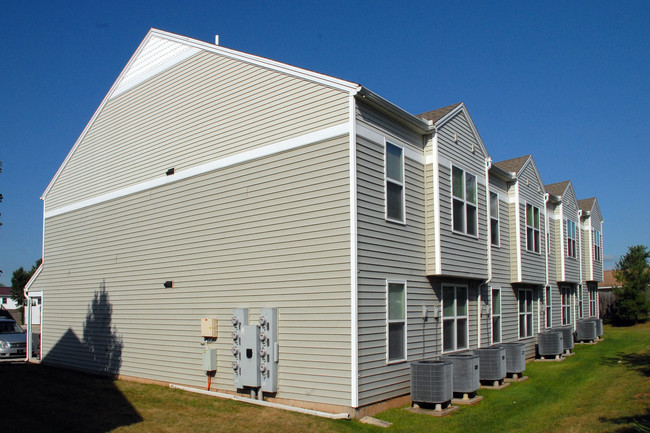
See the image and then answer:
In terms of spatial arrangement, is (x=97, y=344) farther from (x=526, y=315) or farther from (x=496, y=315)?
(x=526, y=315)

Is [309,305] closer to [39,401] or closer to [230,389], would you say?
[230,389]

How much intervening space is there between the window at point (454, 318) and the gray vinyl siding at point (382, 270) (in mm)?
854

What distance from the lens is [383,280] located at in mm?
11055

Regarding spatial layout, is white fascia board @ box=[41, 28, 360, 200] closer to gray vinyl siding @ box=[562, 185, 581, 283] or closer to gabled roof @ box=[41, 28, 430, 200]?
gabled roof @ box=[41, 28, 430, 200]

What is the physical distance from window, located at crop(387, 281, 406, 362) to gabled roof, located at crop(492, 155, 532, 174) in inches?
339

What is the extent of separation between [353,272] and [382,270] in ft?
3.41

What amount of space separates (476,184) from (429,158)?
8.75 feet

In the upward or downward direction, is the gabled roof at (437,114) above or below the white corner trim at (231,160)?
above

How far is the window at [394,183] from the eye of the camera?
11.6 metres

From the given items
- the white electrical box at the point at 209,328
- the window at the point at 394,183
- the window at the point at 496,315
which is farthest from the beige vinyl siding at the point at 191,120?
the window at the point at 496,315

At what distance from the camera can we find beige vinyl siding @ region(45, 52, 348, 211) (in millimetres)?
11695

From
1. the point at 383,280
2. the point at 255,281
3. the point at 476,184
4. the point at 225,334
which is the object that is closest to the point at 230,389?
the point at 225,334

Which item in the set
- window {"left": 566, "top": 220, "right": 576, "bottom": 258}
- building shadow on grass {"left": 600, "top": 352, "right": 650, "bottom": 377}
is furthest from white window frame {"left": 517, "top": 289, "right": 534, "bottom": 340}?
window {"left": 566, "top": 220, "right": 576, "bottom": 258}

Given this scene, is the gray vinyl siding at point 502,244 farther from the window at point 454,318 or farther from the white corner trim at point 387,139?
the white corner trim at point 387,139
